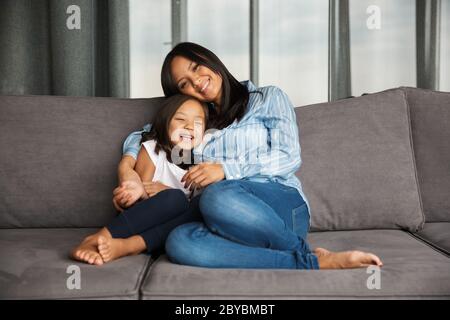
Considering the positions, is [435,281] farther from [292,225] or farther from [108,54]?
[108,54]

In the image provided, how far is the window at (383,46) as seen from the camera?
11.1 ft

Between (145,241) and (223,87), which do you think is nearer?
(145,241)

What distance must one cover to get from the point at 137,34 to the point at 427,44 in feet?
5.98

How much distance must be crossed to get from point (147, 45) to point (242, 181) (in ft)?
7.36

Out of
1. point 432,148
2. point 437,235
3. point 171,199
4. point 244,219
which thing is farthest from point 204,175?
point 432,148

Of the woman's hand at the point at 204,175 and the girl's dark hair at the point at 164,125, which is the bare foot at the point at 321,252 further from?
the girl's dark hair at the point at 164,125

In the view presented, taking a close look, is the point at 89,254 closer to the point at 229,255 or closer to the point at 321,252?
the point at 229,255

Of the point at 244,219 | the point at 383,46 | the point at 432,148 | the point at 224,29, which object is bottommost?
the point at 244,219

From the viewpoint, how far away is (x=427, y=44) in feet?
10.9

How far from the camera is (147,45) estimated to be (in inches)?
133

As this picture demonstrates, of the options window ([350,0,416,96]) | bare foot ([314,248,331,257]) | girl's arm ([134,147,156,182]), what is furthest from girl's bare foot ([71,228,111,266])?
window ([350,0,416,96])

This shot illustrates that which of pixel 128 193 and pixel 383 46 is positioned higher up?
pixel 383 46

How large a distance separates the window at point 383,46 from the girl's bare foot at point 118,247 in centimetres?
243
